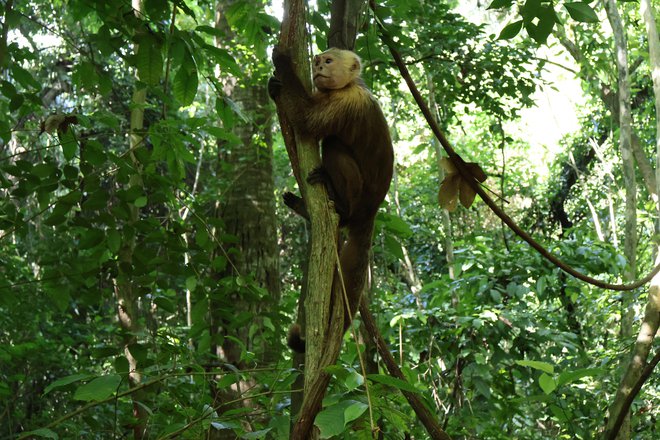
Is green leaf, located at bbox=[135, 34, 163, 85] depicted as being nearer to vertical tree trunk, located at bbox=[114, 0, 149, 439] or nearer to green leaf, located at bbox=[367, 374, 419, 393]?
vertical tree trunk, located at bbox=[114, 0, 149, 439]

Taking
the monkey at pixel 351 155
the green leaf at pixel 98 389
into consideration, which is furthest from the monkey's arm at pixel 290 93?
the green leaf at pixel 98 389

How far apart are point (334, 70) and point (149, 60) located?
1.07 m

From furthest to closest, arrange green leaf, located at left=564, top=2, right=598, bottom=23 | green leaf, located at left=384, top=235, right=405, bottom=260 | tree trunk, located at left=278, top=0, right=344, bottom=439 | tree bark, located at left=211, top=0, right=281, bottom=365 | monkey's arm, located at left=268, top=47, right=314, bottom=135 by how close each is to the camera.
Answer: tree bark, located at left=211, top=0, right=281, bottom=365 → green leaf, located at left=384, top=235, right=405, bottom=260 → monkey's arm, located at left=268, top=47, right=314, bottom=135 → green leaf, located at left=564, top=2, right=598, bottom=23 → tree trunk, located at left=278, top=0, right=344, bottom=439

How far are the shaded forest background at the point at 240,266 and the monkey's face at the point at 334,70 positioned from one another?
16 centimetres

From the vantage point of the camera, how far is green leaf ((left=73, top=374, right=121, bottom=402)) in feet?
4.83

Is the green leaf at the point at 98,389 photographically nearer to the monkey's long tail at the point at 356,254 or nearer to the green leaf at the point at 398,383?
the green leaf at the point at 398,383

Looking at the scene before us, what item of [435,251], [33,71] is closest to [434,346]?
[33,71]

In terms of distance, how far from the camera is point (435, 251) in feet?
42.2

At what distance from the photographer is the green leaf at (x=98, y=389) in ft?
4.83

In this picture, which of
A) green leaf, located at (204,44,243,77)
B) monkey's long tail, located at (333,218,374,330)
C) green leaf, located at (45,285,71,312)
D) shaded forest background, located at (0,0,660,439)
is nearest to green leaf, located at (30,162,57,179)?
shaded forest background, located at (0,0,660,439)

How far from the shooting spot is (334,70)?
11.3 ft

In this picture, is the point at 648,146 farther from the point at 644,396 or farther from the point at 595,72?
the point at 644,396

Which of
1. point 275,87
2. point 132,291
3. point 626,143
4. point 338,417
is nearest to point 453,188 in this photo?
point 275,87

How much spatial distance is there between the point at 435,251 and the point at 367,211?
9.58m
